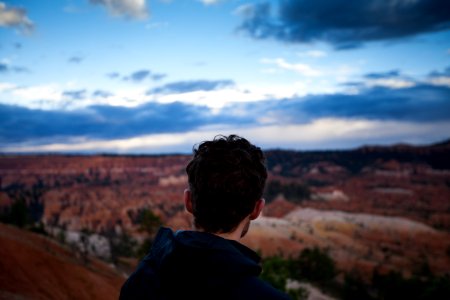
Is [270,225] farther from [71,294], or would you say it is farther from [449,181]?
[449,181]

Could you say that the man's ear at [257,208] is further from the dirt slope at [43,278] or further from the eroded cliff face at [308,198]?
the eroded cliff face at [308,198]

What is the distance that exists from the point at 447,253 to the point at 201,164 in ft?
132

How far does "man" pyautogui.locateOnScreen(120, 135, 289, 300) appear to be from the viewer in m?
→ 1.36

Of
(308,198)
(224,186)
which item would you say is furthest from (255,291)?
(308,198)

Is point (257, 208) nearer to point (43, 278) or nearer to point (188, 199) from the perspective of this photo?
point (188, 199)

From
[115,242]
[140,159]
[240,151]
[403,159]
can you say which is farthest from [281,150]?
[240,151]

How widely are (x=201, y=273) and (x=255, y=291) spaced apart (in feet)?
0.69

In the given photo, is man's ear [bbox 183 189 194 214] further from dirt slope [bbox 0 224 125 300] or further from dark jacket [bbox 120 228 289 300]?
dirt slope [bbox 0 224 125 300]

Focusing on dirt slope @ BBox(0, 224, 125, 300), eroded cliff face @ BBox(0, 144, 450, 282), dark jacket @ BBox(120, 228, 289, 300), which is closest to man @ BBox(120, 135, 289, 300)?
dark jacket @ BBox(120, 228, 289, 300)

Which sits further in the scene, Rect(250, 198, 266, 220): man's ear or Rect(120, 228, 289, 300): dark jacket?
Rect(250, 198, 266, 220): man's ear

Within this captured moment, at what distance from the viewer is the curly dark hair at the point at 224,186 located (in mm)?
1574

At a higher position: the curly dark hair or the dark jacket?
the curly dark hair

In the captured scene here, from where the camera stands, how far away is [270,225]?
46562 mm

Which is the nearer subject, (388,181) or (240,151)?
(240,151)
